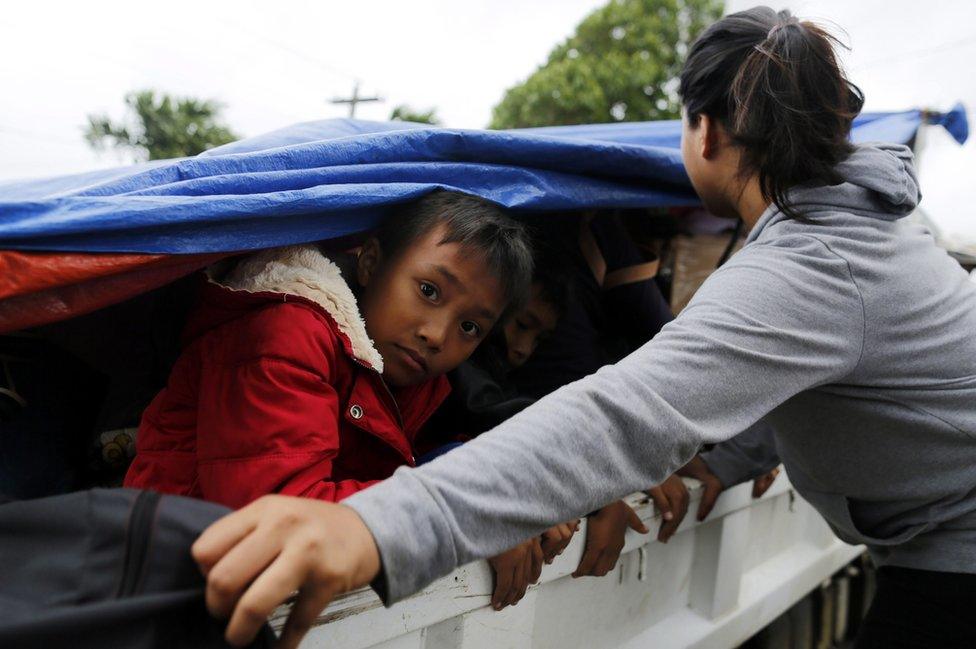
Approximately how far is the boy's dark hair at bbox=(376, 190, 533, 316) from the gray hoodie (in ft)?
1.57

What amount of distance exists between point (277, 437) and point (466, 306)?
513mm

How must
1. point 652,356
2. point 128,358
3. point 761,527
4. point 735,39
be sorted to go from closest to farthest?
point 652,356 < point 735,39 < point 128,358 < point 761,527

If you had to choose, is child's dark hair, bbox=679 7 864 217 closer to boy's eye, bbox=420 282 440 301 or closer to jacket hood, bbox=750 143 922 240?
jacket hood, bbox=750 143 922 240

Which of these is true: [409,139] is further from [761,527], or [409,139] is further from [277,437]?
[761,527]

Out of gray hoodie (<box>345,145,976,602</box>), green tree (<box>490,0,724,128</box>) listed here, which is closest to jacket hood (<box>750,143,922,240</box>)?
gray hoodie (<box>345,145,976,602</box>)

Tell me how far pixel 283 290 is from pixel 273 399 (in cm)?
21

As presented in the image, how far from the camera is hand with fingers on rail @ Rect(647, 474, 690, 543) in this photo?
1580 mm

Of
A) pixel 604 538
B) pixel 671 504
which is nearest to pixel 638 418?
pixel 604 538

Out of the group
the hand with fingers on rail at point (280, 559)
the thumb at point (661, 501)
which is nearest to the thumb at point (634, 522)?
the thumb at point (661, 501)

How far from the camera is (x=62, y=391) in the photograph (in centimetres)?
142

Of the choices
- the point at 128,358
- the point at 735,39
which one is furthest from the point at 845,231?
the point at 128,358

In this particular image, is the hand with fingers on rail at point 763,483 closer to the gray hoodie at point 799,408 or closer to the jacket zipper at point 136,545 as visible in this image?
the gray hoodie at point 799,408

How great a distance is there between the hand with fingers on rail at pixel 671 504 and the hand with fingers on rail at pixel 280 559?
3.51ft

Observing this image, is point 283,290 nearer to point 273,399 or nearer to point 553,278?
point 273,399
